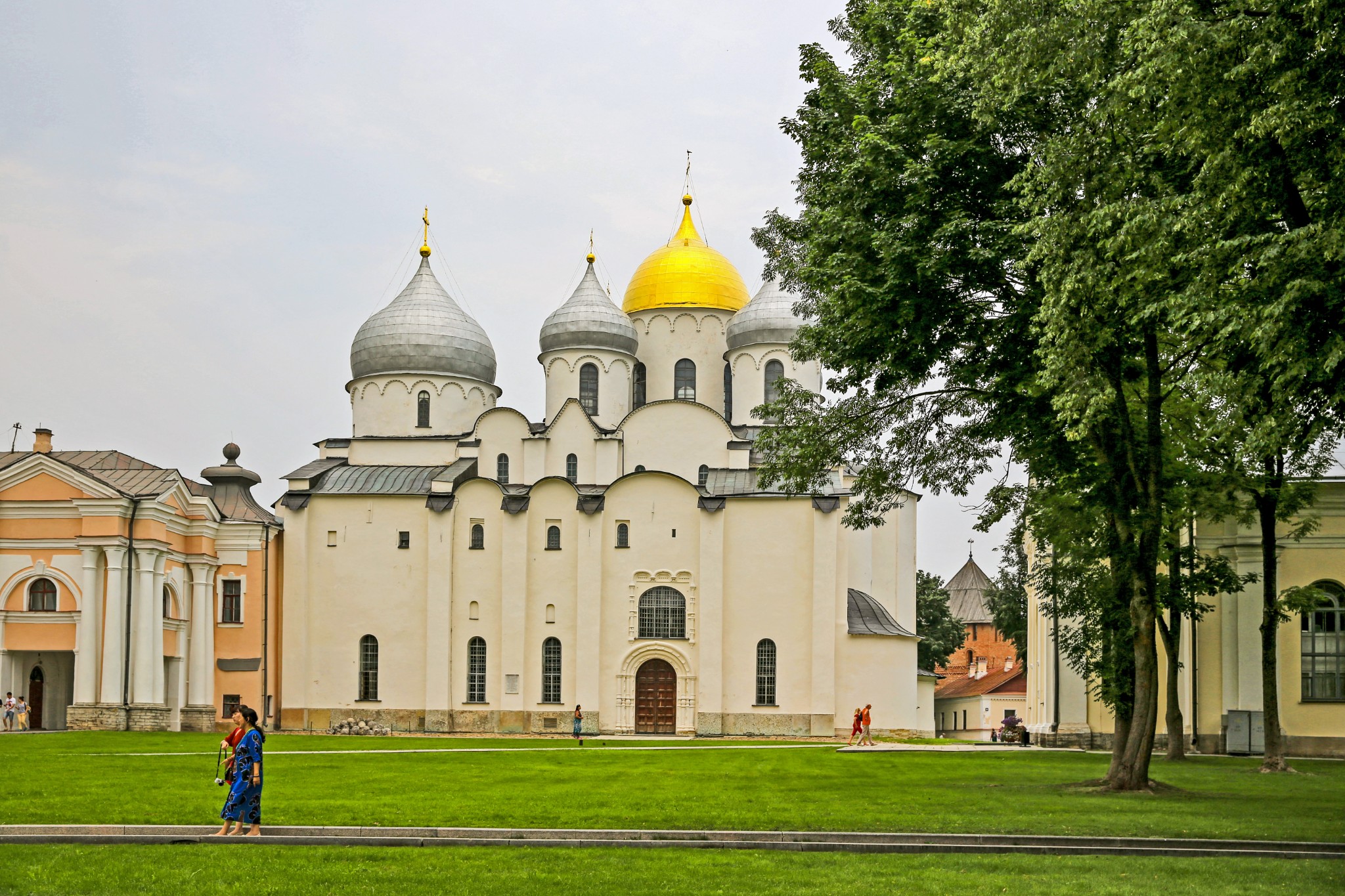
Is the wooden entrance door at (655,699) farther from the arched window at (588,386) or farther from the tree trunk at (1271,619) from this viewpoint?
the tree trunk at (1271,619)

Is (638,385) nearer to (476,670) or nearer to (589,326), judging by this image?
(589,326)

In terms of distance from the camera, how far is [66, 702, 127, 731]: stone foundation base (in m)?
44.0

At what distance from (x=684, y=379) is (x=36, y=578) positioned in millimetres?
25755

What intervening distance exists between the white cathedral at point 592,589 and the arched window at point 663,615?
0.25 feet

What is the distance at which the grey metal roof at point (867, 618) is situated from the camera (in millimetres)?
49000

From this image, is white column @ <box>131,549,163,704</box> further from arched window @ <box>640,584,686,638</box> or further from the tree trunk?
the tree trunk

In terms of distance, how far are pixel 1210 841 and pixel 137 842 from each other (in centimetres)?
1125

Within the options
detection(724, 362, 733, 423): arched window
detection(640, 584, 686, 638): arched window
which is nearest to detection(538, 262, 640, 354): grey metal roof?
detection(724, 362, 733, 423): arched window

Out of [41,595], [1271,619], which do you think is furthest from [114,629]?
[1271,619]

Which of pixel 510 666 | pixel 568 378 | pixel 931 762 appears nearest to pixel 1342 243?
pixel 931 762

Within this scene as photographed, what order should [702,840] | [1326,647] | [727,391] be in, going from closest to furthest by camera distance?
[702,840] → [1326,647] → [727,391]

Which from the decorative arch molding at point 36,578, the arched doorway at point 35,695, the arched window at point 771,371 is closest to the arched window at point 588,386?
the arched window at point 771,371

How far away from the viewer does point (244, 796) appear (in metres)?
14.9

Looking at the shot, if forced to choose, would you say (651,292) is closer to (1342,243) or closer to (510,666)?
(510,666)
